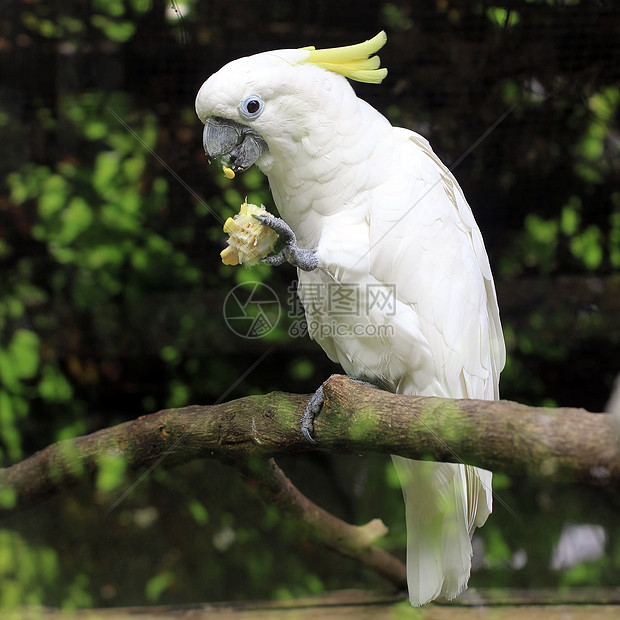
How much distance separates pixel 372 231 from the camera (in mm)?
1133

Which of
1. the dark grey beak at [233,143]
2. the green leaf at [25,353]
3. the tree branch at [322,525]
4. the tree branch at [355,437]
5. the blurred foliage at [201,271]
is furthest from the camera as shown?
the green leaf at [25,353]

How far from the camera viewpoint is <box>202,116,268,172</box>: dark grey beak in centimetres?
115

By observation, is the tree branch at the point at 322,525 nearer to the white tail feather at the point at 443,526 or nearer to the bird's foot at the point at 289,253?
the white tail feather at the point at 443,526

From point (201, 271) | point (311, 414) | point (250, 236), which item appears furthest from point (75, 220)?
point (311, 414)

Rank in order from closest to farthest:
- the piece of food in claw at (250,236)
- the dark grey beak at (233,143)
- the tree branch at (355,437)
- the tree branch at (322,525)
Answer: the tree branch at (355,437) → the piece of food in claw at (250,236) → the dark grey beak at (233,143) → the tree branch at (322,525)

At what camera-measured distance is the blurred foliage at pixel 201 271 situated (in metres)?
1.61

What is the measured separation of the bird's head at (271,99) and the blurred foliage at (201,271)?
1.41 feet

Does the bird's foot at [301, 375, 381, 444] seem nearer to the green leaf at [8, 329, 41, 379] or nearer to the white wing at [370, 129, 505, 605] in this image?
the white wing at [370, 129, 505, 605]

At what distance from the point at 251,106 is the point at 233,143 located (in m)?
0.08

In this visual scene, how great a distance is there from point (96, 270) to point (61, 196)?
0.75 ft

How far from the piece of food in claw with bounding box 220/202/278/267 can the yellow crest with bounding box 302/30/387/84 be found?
1.10 feet

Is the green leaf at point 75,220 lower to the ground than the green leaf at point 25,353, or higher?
higher

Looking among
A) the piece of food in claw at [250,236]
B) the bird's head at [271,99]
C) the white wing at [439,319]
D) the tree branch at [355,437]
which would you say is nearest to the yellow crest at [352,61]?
the bird's head at [271,99]

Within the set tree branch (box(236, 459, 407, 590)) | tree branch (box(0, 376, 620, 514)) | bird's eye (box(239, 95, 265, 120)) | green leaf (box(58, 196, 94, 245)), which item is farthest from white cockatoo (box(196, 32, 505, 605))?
green leaf (box(58, 196, 94, 245))
